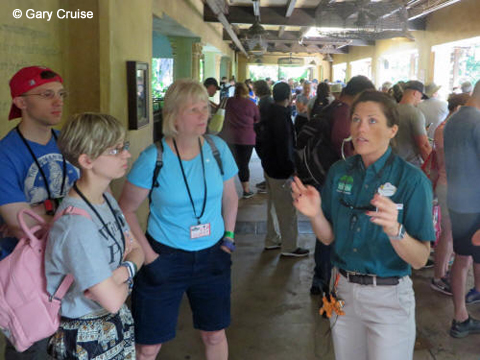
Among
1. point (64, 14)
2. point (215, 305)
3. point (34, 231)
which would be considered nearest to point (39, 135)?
point (34, 231)

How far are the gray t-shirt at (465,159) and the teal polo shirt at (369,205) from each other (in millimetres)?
1234

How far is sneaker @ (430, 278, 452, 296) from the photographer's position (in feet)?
11.7

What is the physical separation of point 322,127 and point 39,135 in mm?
1957

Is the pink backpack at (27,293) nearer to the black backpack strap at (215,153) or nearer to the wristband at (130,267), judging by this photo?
the wristband at (130,267)

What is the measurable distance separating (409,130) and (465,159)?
1.36m

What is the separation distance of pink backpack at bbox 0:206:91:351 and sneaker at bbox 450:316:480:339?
2583mm

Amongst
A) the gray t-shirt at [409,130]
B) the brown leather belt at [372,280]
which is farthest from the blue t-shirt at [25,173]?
the gray t-shirt at [409,130]

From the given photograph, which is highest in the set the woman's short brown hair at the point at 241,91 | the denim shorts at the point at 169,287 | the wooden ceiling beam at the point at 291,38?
the wooden ceiling beam at the point at 291,38

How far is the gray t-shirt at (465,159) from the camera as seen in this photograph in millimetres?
2615

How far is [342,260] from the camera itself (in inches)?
66.4

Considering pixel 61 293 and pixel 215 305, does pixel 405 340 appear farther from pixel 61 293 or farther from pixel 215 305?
pixel 61 293

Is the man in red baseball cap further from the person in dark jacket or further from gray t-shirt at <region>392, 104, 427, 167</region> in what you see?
gray t-shirt at <region>392, 104, 427, 167</region>

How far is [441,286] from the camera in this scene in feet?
11.9

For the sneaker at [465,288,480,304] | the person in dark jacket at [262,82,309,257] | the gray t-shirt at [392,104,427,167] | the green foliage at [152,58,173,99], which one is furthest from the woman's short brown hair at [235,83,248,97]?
the sneaker at [465,288,480,304]
